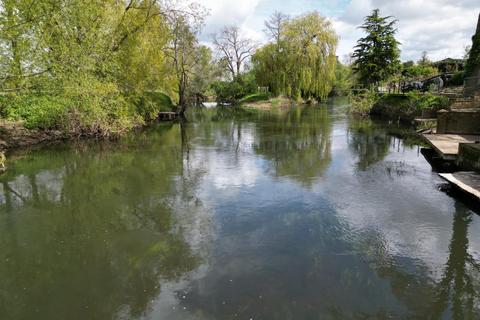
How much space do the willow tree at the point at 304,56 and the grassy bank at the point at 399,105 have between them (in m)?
8.85

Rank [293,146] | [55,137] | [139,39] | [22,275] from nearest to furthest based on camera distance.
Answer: [22,275] → [293,146] → [55,137] → [139,39]

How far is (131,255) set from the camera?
624 cm

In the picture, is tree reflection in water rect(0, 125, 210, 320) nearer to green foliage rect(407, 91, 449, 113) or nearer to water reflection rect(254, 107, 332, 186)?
water reflection rect(254, 107, 332, 186)

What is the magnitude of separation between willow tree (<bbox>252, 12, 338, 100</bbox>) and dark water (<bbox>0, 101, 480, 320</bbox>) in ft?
100

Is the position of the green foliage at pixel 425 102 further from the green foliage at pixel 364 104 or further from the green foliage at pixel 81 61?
the green foliage at pixel 81 61

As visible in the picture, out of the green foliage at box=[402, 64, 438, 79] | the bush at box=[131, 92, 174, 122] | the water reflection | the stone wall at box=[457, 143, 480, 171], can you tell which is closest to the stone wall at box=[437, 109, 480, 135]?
the water reflection

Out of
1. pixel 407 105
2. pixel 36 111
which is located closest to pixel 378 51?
pixel 407 105

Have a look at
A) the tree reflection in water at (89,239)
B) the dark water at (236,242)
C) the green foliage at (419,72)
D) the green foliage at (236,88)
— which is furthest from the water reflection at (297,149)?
the green foliage at (236,88)

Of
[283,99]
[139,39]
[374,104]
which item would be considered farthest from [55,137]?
[283,99]

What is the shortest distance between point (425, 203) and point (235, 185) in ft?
16.1

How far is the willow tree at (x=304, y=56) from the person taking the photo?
40.9m

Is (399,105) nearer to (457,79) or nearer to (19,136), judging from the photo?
(457,79)

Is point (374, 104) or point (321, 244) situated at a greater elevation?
point (374, 104)

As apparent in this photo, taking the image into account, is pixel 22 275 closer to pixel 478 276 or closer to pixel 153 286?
pixel 153 286
